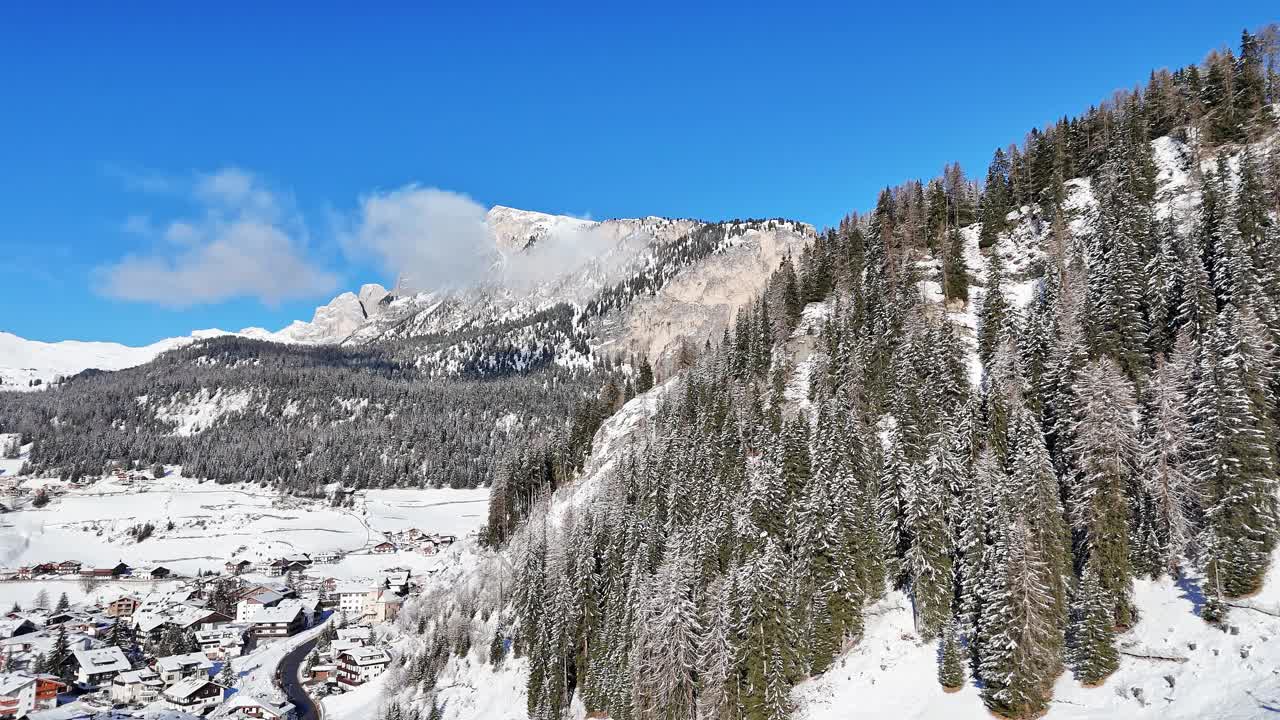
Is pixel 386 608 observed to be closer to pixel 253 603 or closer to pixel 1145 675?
pixel 253 603

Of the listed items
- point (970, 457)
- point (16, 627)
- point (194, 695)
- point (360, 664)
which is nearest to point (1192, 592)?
point (970, 457)

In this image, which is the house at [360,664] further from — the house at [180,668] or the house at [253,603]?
the house at [253,603]

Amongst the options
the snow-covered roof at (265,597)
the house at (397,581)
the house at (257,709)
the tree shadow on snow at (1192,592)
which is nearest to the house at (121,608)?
the snow-covered roof at (265,597)

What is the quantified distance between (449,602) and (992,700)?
283 feet

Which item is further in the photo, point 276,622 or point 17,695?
point 276,622

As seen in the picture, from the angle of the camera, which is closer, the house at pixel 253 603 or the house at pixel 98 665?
the house at pixel 98 665

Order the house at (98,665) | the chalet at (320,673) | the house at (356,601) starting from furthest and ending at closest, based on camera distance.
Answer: the house at (356,601)
the chalet at (320,673)
the house at (98,665)

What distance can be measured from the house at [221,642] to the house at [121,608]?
26.0m

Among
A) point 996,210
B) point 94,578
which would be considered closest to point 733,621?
point 996,210

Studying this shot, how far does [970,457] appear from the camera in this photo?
58.8m

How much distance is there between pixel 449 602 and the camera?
11069 cm

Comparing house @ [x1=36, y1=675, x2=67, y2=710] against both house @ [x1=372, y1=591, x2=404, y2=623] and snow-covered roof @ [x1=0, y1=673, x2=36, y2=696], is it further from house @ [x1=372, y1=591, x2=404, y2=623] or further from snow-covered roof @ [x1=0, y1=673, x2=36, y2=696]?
house @ [x1=372, y1=591, x2=404, y2=623]

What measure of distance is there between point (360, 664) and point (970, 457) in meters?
93.5

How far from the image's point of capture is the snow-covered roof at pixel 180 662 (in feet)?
360
